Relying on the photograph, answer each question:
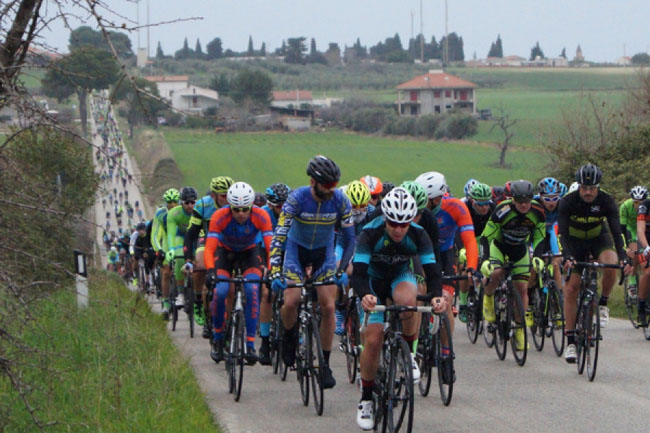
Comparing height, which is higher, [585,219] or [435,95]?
[435,95]

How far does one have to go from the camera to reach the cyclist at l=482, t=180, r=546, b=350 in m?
12.2

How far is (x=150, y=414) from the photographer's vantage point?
905cm

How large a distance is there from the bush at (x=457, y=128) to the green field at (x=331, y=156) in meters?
4.07

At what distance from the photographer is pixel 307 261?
35.1 feet

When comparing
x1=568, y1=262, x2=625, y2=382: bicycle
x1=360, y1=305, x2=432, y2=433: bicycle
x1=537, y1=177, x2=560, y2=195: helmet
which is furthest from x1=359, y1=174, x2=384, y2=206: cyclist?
x1=360, y1=305, x2=432, y2=433: bicycle

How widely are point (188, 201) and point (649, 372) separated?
7285 millimetres

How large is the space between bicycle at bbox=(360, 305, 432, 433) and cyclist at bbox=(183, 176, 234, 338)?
15.8 ft

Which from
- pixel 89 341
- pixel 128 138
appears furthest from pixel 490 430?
pixel 128 138

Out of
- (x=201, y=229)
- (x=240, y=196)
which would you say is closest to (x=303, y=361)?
(x=240, y=196)

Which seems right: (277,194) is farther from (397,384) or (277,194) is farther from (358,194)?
(397,384)

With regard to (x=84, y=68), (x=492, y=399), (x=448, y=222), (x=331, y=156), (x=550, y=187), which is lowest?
(x=331, y=156)

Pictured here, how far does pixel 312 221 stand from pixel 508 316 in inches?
122

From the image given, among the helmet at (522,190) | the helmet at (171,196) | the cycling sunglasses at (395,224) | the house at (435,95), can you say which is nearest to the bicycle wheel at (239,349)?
the cycling sunglasses at (395,224)

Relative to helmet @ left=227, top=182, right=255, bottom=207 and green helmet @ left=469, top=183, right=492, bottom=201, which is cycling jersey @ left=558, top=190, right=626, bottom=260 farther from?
helmet @ left=227, top=182, right=255, bottom=207
